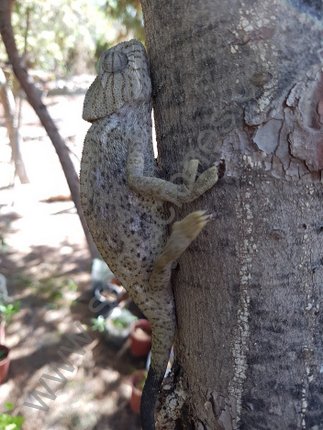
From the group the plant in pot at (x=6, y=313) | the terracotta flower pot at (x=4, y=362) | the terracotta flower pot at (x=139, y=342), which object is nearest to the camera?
A: the terracotta flower pot at (x=4, y=362)

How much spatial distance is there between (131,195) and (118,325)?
121 inches

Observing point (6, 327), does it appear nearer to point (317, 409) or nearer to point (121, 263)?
point (121, 263)

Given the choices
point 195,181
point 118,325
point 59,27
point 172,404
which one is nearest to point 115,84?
point 195,181

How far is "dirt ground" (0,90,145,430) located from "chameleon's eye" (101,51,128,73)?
2655 mm

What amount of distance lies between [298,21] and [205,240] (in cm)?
38

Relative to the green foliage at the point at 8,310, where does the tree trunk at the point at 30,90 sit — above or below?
above

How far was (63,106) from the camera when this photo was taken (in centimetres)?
1283

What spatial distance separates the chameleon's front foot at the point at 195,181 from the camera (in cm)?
75

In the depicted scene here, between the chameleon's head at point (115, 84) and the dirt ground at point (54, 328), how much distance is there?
259cm

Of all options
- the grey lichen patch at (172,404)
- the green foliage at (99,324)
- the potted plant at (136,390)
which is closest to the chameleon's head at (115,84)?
the grey lichen patch at (172,404)

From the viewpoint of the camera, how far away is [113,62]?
1.13m

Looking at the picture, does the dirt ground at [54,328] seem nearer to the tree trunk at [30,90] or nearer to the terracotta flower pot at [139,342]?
the terracotta flower pot at [139,342]

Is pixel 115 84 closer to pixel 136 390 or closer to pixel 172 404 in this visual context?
pixel 172 404

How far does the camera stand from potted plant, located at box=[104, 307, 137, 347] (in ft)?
12.5
